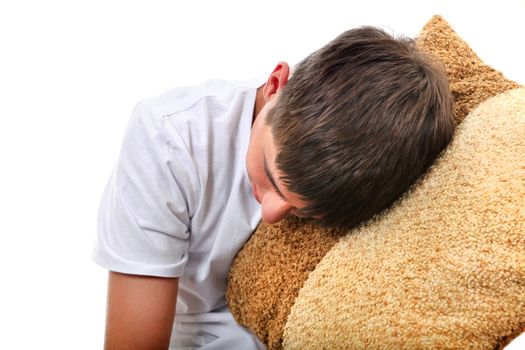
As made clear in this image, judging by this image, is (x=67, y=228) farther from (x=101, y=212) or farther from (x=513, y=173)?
(x=513, y=173)

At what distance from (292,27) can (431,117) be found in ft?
3.30

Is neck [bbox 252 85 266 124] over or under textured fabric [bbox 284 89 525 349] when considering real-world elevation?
over

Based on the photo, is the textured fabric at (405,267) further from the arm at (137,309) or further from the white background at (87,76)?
the white background at (87,76)

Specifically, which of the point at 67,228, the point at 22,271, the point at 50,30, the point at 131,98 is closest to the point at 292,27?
the point at 131,98

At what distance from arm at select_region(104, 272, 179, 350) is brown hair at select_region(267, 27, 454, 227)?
0.25 m

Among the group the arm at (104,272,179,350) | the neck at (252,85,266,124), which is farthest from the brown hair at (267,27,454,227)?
the arm at (104,272,179,350)

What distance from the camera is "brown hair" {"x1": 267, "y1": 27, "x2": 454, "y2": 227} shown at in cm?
77

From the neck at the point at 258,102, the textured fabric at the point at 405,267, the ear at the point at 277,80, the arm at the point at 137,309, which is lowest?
the arm at the point at 137,309

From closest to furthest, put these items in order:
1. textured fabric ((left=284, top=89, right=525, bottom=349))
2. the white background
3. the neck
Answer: textured fabric ((left=284, top=89, right=525, bottom=349)) → the neck → the white background

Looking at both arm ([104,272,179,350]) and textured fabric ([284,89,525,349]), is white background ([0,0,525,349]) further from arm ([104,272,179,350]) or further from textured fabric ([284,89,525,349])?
textured fabric ([284,89,525,349])

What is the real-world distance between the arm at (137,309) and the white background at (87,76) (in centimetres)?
48

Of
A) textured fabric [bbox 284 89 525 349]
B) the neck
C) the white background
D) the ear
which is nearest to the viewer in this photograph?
textured fabric [bbox 284 89 525 349]

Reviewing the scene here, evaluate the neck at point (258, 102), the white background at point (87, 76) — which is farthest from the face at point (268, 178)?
the white background at point (87, 76)

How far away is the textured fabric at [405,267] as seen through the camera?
76 cm
